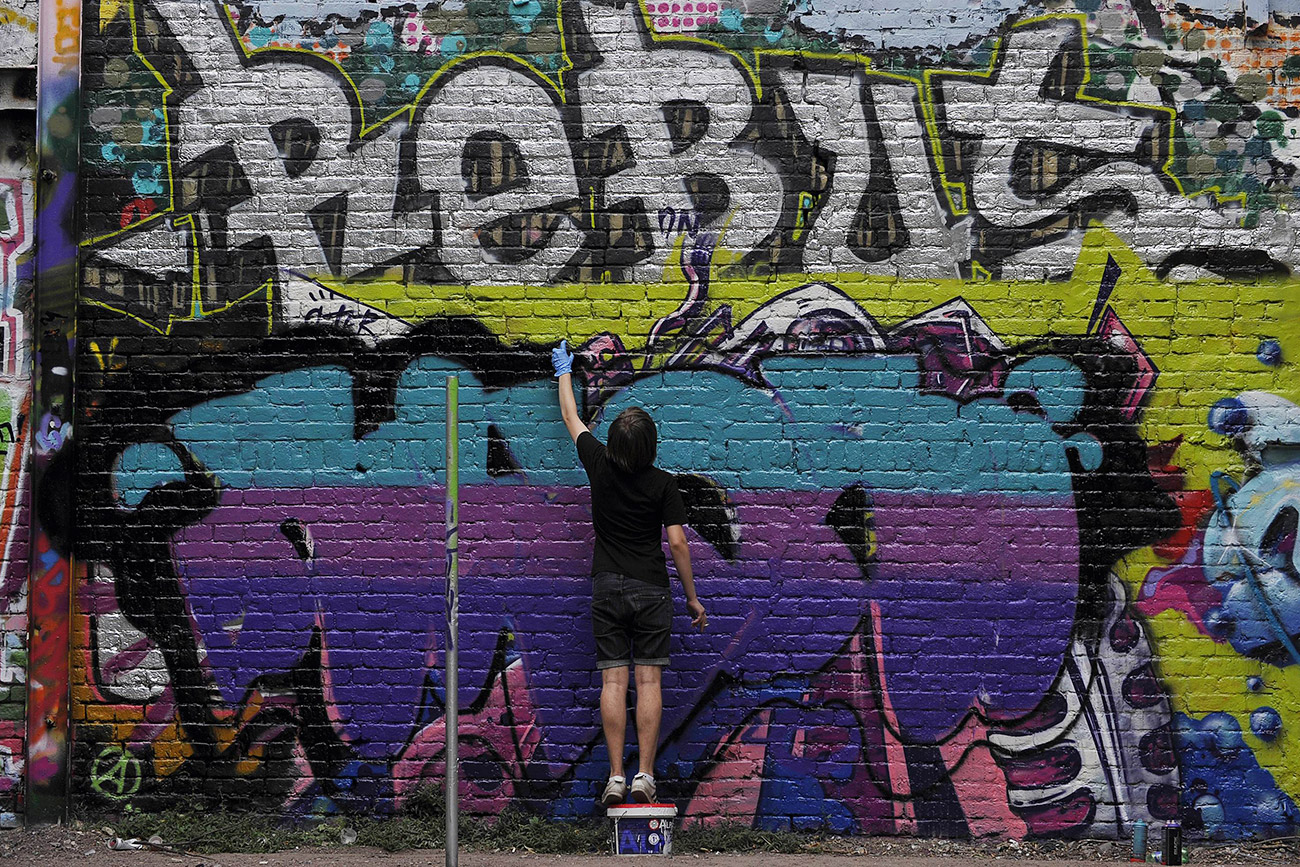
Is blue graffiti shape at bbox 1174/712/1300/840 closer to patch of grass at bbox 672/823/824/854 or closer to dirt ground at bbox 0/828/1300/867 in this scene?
dirt ground at bbox 0/828/1300/867

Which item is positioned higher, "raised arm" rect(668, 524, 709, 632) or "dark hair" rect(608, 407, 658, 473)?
"dark hair" rect(608, 407, 658, 473)

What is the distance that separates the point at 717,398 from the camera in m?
5.77

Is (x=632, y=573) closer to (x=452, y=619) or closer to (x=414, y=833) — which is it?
(x=452, y=619)

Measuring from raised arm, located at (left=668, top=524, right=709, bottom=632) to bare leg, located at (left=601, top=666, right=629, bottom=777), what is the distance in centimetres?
45

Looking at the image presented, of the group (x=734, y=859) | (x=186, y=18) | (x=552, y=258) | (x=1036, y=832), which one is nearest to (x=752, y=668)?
(x=734, y=859)

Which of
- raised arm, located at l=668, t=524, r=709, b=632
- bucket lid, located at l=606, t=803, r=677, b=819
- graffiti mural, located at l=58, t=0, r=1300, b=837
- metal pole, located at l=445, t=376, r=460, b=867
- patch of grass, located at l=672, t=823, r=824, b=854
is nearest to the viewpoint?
metal pole, located at l=445, t=376, r=460, b=867

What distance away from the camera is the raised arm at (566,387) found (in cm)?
561

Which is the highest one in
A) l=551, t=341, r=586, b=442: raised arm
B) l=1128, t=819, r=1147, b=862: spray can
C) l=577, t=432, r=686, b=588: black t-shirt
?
l=551, t=341, r=586, b=442: raised arm

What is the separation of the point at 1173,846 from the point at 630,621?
2.81 m

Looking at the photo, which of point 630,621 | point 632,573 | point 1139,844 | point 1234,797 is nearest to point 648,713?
point 630,621

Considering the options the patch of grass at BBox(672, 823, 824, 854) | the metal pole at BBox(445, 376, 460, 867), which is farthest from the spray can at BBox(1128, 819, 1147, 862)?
the metal pole at BBox(445, 376, 460, 867)

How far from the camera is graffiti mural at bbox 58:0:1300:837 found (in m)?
5.65

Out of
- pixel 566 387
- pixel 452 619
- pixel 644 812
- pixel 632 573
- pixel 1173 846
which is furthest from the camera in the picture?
pixel 566 387

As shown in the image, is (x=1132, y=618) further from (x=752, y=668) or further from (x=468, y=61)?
(x=468, y=61)
